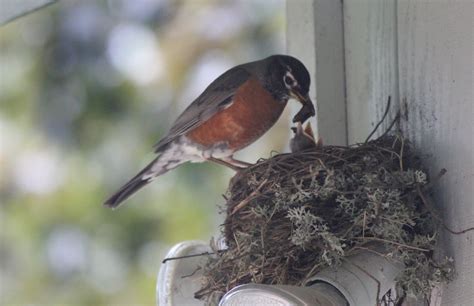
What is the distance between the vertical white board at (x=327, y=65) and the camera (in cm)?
260

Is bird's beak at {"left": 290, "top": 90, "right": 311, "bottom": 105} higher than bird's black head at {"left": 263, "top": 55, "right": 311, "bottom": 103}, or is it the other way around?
bird's black head at {"left": 263, "top": 55, "right": 311, "bottom": 103}

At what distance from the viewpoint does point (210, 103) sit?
122 inches

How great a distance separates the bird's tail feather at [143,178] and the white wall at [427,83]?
33.7 inches

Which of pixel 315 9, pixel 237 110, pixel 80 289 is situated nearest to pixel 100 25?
pixel 80 289

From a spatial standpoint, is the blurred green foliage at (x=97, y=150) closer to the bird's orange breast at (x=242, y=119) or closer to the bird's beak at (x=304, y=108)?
the bird's orange breast at (x=242, y=119)

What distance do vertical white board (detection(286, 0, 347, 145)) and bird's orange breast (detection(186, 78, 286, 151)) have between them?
454 millimetres

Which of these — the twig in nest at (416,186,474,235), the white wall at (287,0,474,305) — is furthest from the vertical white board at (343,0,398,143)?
the twig in nest at (416,186,474,235)

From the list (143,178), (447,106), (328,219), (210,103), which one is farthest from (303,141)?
(143,178)

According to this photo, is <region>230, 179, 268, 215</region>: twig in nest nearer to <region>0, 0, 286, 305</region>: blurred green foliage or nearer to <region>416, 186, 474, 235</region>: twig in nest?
<region>416, 186, 474, 235</region>: twig in nest

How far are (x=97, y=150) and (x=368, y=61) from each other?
2.77 metres

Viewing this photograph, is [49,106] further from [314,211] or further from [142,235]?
[314,211]

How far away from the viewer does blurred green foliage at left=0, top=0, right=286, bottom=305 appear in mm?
4852

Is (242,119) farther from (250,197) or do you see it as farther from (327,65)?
(250,197)

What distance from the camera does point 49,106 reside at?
16.7 feet
